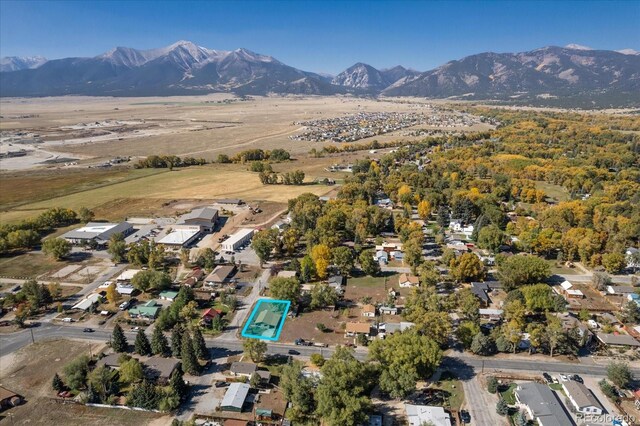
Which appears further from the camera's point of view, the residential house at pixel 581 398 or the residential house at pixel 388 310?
the residential house at pixel 388 310

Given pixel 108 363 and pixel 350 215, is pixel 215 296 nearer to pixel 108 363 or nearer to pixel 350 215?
pixel 108 363

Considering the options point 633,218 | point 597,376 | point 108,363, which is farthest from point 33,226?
point 633,218

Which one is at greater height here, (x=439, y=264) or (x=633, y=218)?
(x=633, y=218)

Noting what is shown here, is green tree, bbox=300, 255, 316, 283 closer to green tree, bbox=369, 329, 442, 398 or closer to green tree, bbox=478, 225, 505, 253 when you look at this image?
green tree, bbox=369, 329, 442, 398

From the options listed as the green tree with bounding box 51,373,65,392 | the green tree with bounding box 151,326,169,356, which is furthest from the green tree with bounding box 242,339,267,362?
the green tree with bounding box 51,373,65,392

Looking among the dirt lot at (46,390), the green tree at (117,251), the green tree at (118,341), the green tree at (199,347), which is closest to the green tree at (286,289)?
the green tree at (199,347)

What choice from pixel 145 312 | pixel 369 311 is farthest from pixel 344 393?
pixel 145 312

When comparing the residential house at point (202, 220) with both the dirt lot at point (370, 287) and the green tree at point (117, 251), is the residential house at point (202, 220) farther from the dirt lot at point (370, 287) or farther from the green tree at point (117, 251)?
the dirt lot at point (370, 287)
